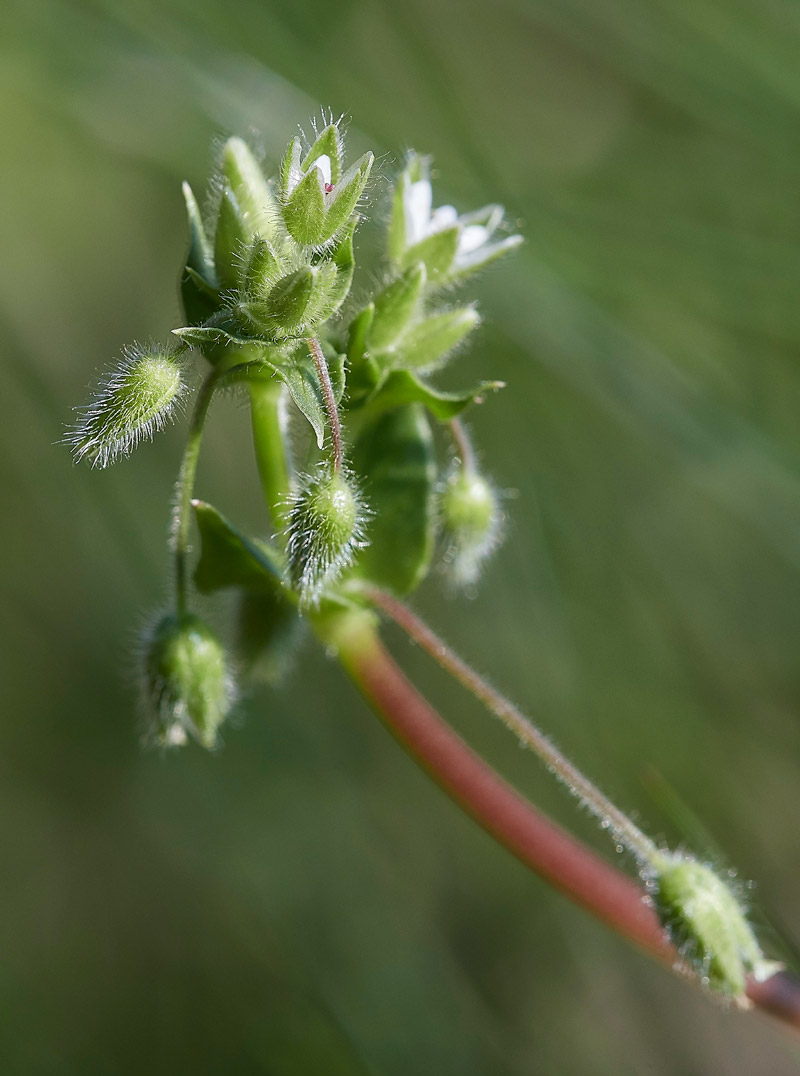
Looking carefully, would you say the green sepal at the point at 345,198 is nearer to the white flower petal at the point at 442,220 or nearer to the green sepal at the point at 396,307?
the green sepal at the point at 396,307

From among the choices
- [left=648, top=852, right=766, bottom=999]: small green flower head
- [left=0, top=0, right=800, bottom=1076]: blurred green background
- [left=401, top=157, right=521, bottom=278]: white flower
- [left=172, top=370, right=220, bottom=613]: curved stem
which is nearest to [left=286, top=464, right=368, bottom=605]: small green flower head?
[left=172, top=370, right=220, bottom=613]: curved stem

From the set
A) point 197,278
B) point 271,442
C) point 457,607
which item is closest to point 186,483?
point 271,442

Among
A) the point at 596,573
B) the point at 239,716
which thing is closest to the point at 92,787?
the point at 239,716

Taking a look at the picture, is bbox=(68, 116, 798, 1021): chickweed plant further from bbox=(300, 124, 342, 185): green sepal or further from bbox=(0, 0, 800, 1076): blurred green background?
bbox=(0, 0, 800, 1076): blurred green background

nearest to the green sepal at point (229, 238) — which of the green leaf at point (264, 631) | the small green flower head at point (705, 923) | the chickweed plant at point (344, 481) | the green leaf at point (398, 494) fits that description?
the chickweed plant at point (344, 481)

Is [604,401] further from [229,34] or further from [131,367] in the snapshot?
[131,367]

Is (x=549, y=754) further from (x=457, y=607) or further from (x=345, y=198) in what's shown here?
(x=457, y=607)
